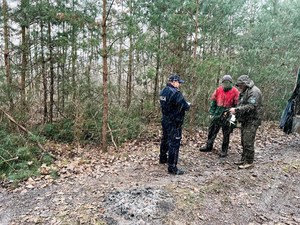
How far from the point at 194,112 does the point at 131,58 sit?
4.12 meters

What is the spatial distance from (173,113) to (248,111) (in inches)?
69.8

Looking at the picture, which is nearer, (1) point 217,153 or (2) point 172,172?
(2) point 172,172

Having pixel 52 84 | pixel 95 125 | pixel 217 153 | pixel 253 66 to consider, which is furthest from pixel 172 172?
pixel 253 66

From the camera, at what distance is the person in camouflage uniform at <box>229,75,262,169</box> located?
6.33 metres

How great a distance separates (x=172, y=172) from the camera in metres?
6.29

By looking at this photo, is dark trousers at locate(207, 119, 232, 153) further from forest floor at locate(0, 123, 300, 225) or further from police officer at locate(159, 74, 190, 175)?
police officer at locate(159, 74, 190, 175)

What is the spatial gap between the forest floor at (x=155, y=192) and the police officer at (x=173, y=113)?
52cm

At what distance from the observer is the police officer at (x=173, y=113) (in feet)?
19.5

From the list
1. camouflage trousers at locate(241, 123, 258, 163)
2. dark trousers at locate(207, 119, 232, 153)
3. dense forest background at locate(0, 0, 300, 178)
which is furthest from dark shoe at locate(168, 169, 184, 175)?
dense forest background at locate(0, 0, 300, 178)

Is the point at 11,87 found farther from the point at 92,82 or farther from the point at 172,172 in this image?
the point at 172,172

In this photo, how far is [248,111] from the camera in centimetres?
638

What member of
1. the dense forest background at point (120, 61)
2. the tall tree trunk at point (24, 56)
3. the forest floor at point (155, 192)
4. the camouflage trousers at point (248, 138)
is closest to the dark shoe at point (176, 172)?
the forest floor at point (155, 192)

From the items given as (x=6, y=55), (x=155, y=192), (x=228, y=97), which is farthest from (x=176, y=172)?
(x=6, y=55)

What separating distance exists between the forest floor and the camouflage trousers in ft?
1.25
